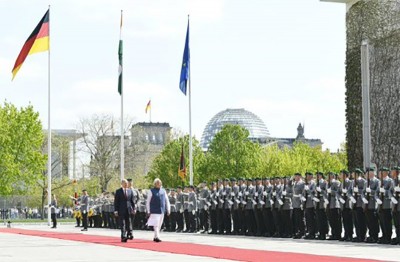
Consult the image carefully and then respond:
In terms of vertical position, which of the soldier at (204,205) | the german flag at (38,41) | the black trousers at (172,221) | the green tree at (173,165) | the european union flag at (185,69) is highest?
the german flag at (38,41)

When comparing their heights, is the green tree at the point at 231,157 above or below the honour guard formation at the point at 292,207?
above

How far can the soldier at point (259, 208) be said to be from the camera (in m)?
27.6

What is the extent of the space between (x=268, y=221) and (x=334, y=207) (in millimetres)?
3929

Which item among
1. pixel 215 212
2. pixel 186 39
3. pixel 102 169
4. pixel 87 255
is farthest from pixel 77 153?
pixel 87 255

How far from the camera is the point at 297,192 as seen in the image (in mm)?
25219

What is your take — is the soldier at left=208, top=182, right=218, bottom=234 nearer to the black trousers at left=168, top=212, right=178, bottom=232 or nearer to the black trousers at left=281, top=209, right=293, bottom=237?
the black trousers at left=168, top=212, right=178, bottom=232

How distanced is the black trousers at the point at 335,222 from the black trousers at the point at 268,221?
358 centimetres

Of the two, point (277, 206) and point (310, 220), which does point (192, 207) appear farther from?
point (310, 220)

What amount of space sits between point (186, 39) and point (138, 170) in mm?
49276

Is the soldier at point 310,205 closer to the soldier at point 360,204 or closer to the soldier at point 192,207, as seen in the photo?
the soldier at point 360,204

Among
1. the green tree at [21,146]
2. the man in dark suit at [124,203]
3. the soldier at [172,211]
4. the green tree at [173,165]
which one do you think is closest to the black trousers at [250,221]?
the man in dark suit at [124,203]

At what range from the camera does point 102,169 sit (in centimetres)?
7731

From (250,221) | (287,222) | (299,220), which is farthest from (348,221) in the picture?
(250,221)

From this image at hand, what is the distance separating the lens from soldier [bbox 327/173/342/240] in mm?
23672
